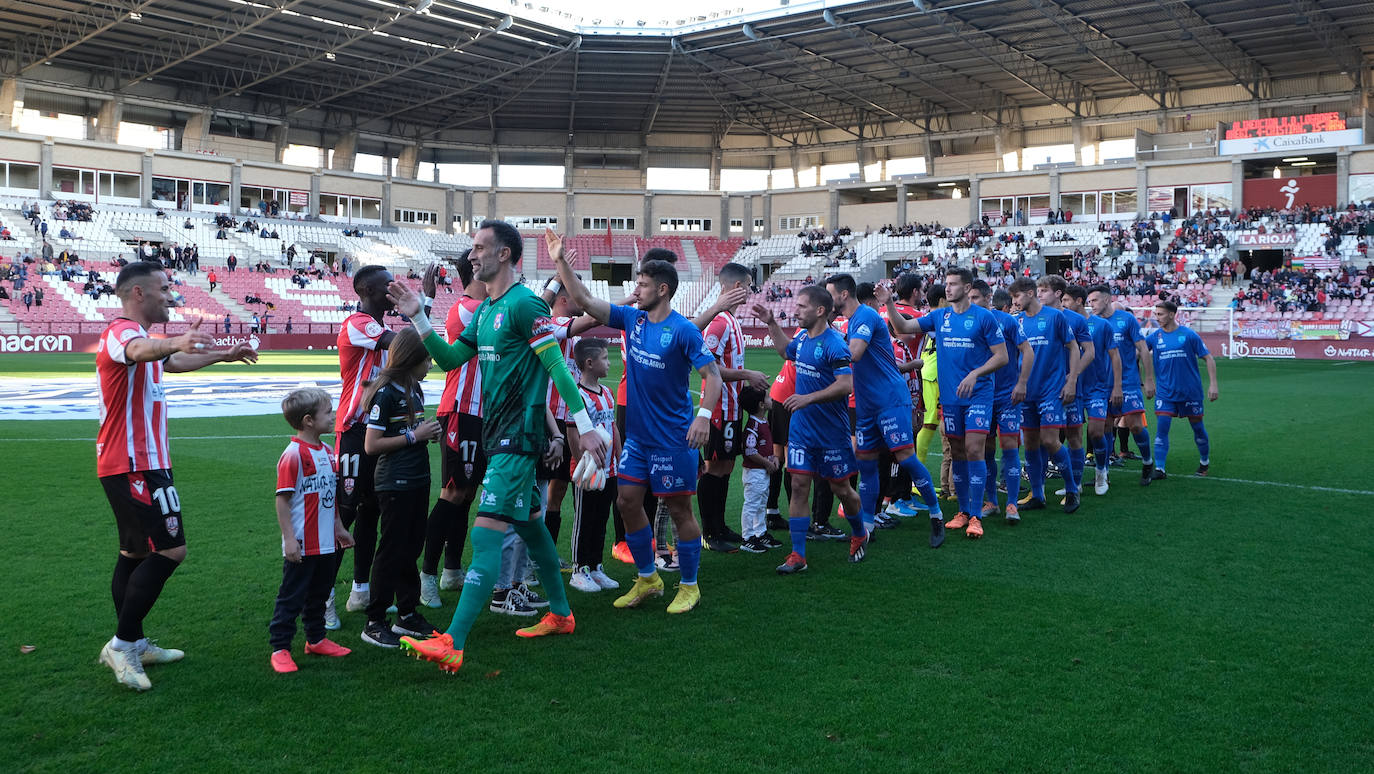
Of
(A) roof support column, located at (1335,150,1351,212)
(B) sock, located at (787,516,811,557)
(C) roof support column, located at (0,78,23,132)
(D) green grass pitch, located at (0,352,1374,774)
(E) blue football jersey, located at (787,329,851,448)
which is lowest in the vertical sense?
(D) green grass pitch, located at (0,352,1374,774)

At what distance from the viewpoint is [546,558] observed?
18.1 ft

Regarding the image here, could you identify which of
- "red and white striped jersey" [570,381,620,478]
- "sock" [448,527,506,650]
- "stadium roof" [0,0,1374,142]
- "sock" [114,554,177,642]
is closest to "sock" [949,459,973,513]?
"red and white striped jersey" [570,381,620,478]

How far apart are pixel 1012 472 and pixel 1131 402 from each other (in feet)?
12.8

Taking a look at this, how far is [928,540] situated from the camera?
8195mm

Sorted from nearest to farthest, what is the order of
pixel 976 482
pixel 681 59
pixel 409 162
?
pixel 976 482, pixel 681 59, pixel 409 162

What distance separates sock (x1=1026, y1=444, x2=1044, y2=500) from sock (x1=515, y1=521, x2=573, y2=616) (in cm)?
560

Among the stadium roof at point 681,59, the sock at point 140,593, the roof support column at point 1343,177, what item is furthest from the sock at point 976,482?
the roof support column at point 1343,177

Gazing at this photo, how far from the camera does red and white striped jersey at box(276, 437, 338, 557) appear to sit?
16.7ft

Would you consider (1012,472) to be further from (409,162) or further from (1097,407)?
(409,162)

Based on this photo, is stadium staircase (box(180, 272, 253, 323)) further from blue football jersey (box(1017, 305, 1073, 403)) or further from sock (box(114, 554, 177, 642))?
sock (box(114, 554, 177, 642))

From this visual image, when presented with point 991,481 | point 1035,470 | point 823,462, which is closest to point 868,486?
point 823,462

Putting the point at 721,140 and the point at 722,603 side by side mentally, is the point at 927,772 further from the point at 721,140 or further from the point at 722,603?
the point at 721,140

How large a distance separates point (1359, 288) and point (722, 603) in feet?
138

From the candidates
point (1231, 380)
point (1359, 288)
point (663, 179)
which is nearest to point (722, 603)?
point (1231, 380)
